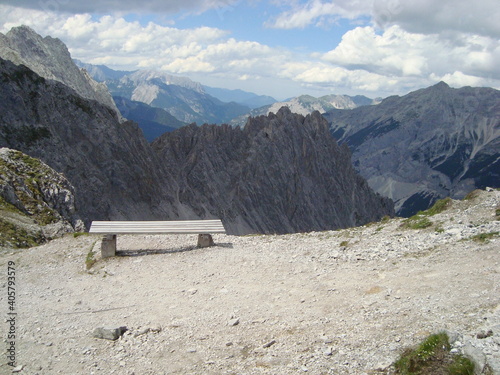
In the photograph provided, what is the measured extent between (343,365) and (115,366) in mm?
6019

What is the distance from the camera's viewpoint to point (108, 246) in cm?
1975

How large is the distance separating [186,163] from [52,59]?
105562 mm

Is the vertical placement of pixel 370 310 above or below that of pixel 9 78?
below

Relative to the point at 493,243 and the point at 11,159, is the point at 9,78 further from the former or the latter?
the point at 493,243

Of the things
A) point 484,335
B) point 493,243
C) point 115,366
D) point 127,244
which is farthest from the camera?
point 127,244

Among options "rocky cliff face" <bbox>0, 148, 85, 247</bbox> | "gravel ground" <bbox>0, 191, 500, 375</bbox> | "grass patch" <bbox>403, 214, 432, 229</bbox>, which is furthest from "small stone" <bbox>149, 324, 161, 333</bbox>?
"grass patch" <bbox>403, 214, 432, 229</bbox>

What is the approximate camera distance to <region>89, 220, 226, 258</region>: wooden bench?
64.8ft

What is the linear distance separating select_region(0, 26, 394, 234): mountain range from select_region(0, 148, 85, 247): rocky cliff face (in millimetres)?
11499

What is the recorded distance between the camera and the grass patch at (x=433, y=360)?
9227mm

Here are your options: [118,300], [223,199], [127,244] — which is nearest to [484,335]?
[118,300]

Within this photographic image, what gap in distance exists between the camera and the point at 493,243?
55.6ft

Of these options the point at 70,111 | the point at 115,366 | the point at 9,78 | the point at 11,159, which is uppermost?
the point at 9,78

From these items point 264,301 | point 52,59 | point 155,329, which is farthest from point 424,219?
point 52,59

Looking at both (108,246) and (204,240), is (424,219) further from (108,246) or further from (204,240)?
(108,246)
